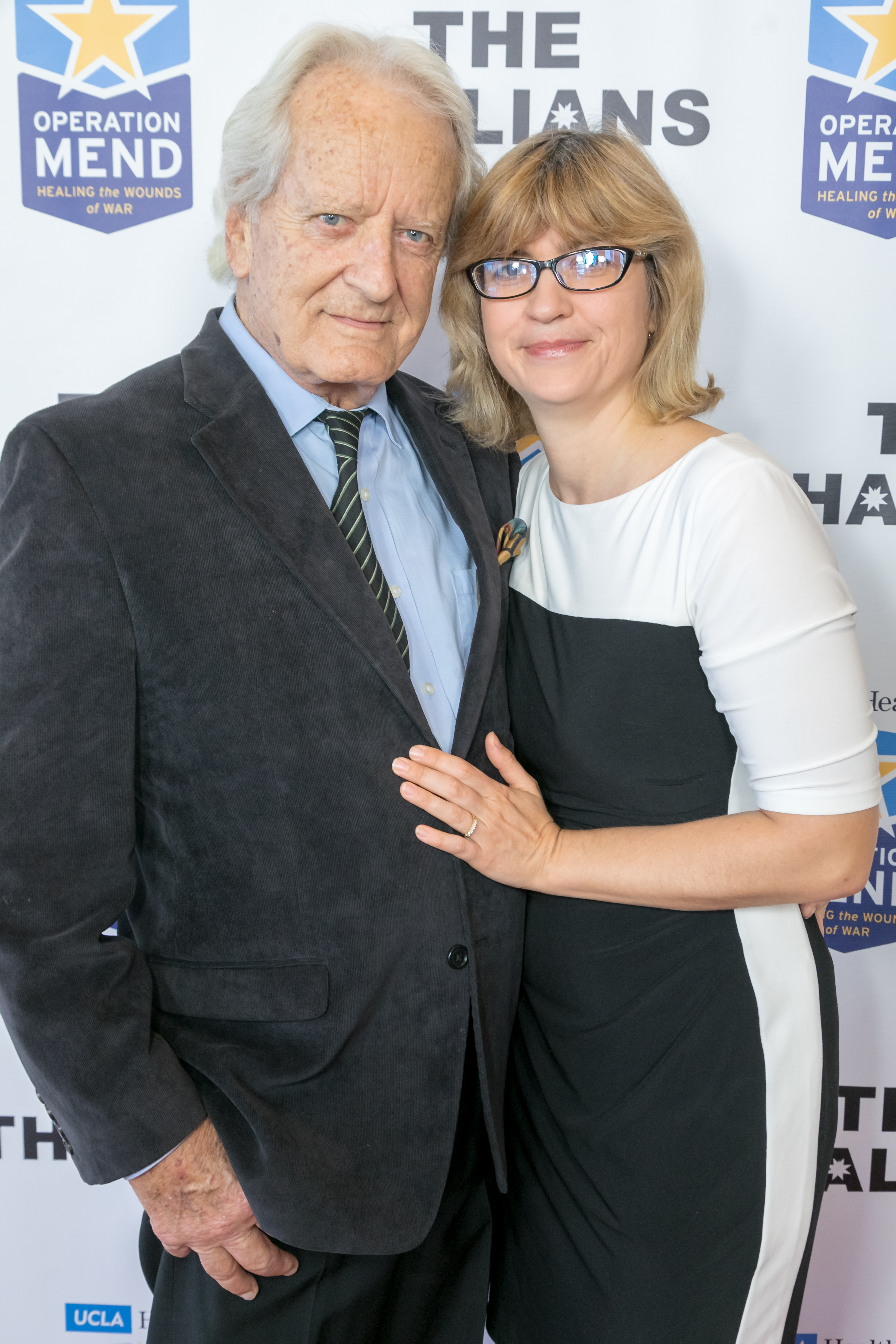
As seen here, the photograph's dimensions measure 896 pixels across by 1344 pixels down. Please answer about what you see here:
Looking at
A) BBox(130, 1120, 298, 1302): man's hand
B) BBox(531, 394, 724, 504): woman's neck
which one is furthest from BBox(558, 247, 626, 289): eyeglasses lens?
BBox(130, 1120, 298, 1302): man's hand

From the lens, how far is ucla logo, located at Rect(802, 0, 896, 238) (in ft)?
6.16

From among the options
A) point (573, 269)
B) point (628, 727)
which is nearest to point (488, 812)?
point (628, 727)

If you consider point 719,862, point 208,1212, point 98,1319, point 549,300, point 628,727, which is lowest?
point 98,1319

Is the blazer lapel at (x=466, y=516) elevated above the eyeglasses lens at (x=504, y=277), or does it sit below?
below

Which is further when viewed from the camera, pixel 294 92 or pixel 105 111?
pixel 105 111

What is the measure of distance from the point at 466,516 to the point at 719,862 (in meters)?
0.55

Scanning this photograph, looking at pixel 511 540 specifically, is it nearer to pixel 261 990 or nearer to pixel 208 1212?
pixel 261 990

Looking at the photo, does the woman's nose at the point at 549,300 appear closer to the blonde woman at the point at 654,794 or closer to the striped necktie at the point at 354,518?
the blonde woman at the point at 654,794

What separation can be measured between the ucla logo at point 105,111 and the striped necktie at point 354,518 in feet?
3.08

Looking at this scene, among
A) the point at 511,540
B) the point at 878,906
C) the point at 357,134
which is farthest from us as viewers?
the point at 878,906

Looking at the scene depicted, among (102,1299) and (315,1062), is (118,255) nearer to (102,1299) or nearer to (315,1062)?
(315,1062)

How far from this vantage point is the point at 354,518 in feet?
4.10

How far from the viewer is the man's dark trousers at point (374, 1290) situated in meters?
1.24

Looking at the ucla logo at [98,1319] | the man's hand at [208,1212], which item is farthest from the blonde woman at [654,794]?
the ucla logo at [98,1319]
